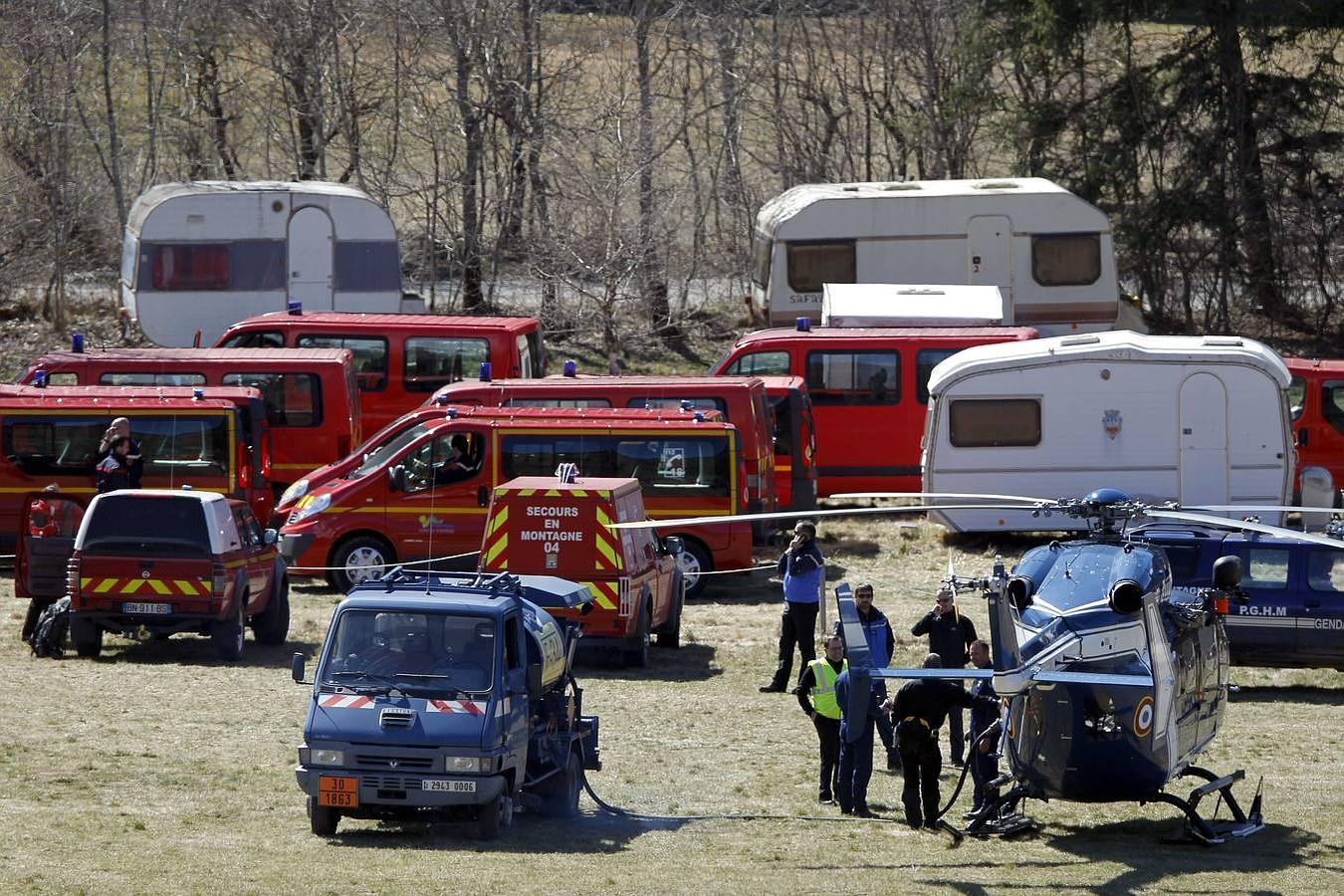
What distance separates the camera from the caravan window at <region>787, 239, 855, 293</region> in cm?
2919

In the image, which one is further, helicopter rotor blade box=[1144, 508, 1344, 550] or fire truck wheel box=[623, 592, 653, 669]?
fire truck wheel box=[623, 592, 653, 669]

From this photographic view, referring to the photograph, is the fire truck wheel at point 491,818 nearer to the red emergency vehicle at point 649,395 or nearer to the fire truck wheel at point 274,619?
the fire truck wheel at point 274,619

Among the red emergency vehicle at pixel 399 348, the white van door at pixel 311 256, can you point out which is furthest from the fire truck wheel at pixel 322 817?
the white van door at pixel 311 256

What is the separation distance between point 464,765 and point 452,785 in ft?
0.47

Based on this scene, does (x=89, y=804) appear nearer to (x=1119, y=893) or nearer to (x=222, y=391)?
(x=1119, y=893)

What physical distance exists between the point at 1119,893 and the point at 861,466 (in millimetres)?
14727

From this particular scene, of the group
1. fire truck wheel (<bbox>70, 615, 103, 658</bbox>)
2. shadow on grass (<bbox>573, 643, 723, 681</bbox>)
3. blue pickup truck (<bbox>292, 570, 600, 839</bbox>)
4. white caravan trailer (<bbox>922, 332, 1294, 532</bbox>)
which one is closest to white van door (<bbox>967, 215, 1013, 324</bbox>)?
white caravan trailer (<bbox>922, 332, 1294, 532</bbox>)

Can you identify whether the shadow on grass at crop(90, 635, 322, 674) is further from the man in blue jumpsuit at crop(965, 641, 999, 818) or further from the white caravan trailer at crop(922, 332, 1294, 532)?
the white caravan trailer at crop(922, 332, 1294, 532)

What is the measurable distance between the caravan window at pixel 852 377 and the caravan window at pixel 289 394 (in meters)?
6.58

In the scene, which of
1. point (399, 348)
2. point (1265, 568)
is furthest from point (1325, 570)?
point (399, 348)

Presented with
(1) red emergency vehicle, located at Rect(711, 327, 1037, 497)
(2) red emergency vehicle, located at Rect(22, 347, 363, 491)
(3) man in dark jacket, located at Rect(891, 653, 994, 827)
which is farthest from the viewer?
(1) red emergency vehicle, located at Rect(711, 327, 1037, 497)

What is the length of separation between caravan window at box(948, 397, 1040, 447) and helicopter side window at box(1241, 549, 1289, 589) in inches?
240

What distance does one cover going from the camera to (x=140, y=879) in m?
9.29

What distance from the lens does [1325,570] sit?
16.6 metres
